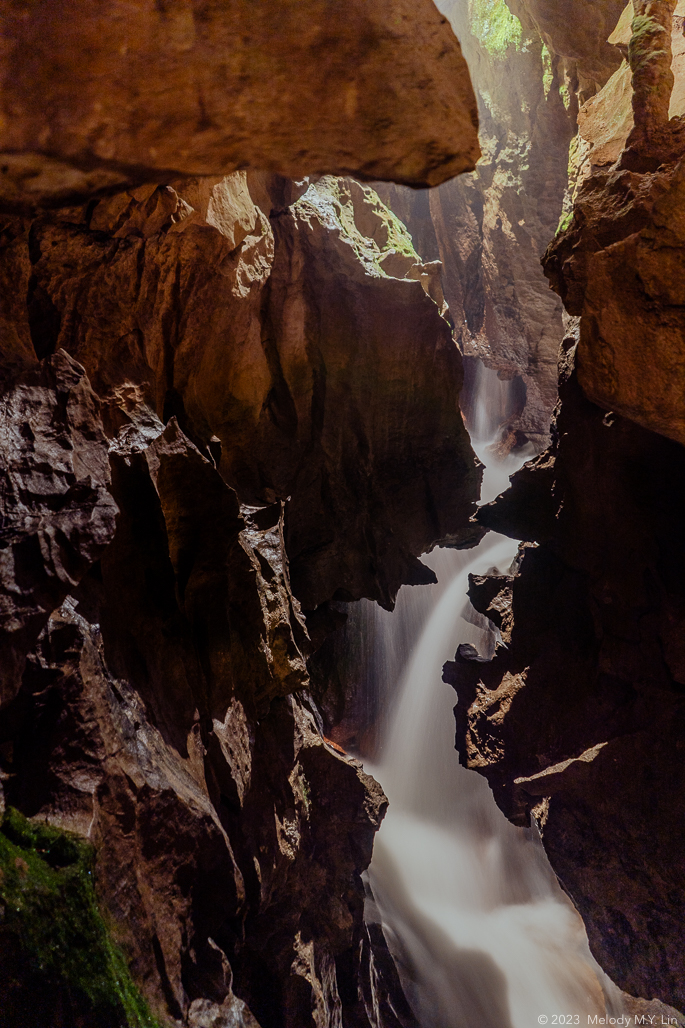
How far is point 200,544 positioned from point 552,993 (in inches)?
477

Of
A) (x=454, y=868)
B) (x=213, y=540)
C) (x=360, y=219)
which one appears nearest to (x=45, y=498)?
(x=213, y=540)

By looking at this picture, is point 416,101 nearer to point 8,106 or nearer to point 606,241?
point 8,106

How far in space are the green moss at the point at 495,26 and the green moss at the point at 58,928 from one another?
1834 cm

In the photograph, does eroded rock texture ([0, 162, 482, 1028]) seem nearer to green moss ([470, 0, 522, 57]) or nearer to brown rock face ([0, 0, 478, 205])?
brown rock face ([0, 0, 478, 205])

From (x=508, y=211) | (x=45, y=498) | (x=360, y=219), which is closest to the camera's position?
(x=45, y=498)

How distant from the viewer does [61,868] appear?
2.78 m

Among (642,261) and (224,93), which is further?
(642,261)

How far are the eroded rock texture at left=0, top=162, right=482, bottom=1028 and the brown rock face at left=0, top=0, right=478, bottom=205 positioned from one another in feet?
5.80

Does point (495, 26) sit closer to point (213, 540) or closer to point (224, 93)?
point (213, 540)

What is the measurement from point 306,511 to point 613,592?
515 centimetres

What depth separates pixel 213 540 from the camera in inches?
207

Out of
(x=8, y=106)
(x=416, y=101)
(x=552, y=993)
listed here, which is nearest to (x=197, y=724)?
(x=8, y=106)

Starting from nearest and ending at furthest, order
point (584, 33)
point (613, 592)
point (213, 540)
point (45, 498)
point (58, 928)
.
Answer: point (58, 928) → point (45, 498) → point (213, 540) → point (613, 592) → point (584, 33)

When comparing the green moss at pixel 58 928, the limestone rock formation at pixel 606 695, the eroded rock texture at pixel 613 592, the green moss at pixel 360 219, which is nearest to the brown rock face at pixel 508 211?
the green moss at pixel 360 219
